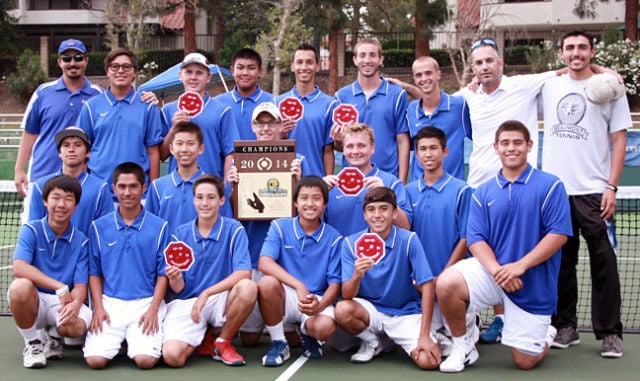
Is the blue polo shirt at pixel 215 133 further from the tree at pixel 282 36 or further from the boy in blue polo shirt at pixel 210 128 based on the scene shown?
the tree at pixel 282 36

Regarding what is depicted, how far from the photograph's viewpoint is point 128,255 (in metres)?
6.10

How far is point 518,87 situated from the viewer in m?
6.62

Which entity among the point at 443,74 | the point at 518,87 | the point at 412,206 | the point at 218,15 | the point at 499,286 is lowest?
the point at 499,286

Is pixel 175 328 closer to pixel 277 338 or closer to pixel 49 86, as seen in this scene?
pixel 277 338

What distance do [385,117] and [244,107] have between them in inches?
45.9

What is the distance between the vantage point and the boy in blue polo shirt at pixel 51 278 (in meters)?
5.88

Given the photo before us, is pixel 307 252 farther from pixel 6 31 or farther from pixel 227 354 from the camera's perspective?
→ pixel 6 31

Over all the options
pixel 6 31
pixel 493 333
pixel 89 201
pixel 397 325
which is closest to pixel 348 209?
pixel 397 325

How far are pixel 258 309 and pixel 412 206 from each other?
1356mm

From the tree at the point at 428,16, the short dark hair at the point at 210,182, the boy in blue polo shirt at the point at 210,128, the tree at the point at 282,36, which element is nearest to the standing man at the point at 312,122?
the boy in blue polo shirt at the point at 210,128

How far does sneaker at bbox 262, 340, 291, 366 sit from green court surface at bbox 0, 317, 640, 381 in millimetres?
49

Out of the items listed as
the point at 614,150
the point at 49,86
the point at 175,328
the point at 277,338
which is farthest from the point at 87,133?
the point at 614,150

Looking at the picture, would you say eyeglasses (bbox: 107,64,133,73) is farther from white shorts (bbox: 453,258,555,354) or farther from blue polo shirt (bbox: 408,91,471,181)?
white shorts (bbox: 453,258,555,354)

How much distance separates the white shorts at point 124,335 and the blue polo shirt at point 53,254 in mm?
283
